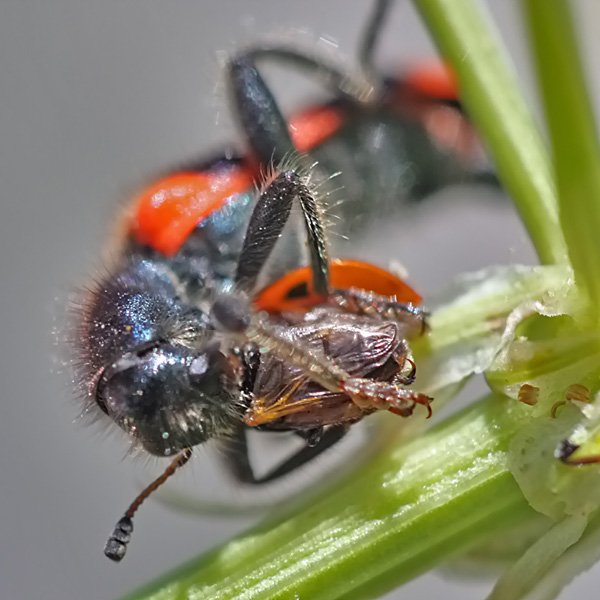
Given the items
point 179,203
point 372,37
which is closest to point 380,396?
point 179,203

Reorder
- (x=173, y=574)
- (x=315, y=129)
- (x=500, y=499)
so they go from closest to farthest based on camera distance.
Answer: (x=500, y=499) < (x=173, y=574) < (x=315, y=129)

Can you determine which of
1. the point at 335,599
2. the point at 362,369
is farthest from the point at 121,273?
the point at 335,599

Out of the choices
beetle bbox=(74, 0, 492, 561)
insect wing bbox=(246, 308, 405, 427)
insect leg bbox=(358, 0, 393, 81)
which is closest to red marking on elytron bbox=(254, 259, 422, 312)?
beetle bbox=(74, 0, 492, 561)

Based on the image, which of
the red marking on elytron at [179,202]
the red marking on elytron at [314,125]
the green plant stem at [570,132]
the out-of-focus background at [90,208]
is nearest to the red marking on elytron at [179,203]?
the red marking on elytron at [179,202]

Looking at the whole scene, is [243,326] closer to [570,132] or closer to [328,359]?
[328,359]

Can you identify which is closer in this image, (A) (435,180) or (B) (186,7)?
(A) (435,180)

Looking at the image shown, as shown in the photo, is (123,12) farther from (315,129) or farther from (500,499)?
(500,499)

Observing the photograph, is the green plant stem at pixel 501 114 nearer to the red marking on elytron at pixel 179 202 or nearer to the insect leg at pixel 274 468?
the insect leg at pixel 274 468
